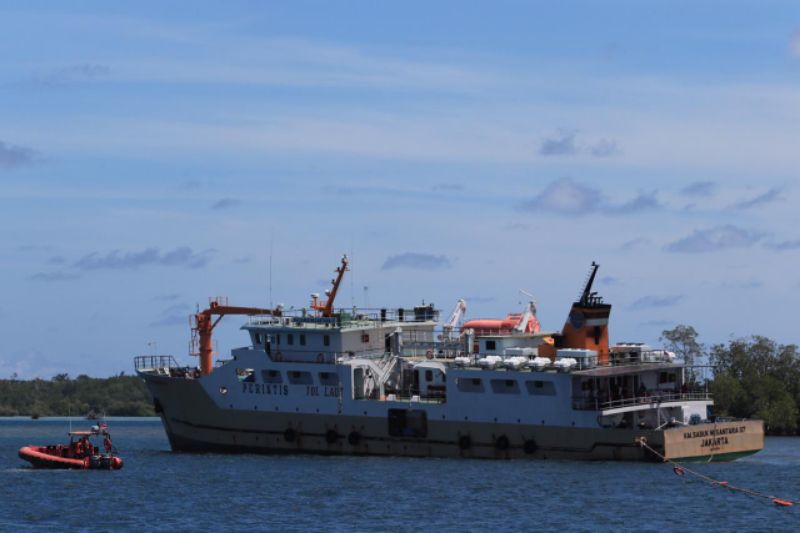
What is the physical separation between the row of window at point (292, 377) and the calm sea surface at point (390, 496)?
3.61 m

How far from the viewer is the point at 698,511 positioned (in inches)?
2003

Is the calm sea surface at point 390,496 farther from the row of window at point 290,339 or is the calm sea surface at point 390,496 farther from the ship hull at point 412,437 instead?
the row of window at point 290,339

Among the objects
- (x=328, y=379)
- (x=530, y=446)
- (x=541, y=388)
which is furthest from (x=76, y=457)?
(x=541, y=388)

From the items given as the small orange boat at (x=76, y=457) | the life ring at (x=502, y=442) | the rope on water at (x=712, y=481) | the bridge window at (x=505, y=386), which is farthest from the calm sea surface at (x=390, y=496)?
the bridge window at (x=505, y=386)

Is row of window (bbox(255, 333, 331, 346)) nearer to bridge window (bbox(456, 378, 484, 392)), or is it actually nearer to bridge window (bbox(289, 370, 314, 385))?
bridge window (bbox(289, 370, 314, 385))

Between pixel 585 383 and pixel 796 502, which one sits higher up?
pixel 585 383

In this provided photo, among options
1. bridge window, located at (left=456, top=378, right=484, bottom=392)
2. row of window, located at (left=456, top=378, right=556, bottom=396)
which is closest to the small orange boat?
bridge window, located at (left=456, top=378, right=484, bottom=392)

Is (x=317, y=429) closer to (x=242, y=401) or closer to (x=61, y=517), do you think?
(x=242, y=401)

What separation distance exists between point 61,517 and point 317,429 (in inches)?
753

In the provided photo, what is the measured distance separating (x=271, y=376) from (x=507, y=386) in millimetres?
11741

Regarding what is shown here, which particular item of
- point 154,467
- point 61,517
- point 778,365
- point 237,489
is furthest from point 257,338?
point 778,365

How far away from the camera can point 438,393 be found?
221 ft

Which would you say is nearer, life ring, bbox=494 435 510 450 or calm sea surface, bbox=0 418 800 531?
calm sea surface, bbox=0 418 800 531

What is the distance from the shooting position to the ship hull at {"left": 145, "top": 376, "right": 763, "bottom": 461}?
6250 centimetres
